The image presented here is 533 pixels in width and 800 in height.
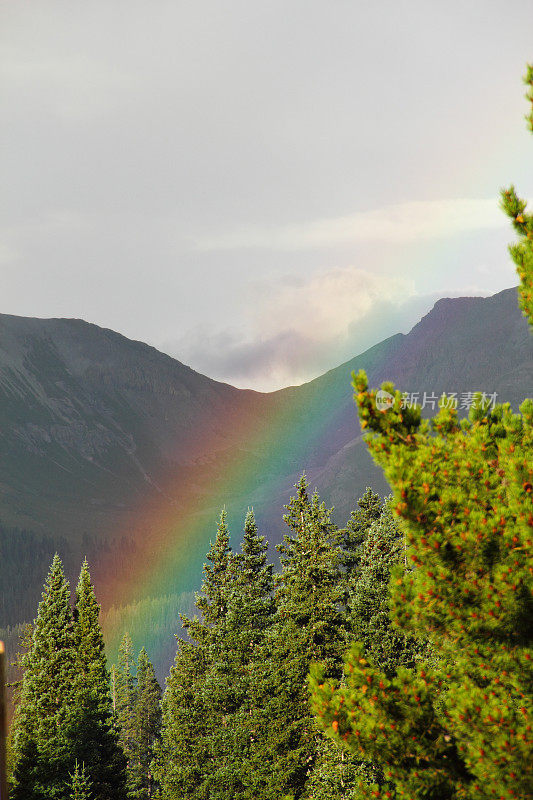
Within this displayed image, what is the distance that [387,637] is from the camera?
31.8m

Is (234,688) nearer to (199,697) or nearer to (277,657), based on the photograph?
(199,697)

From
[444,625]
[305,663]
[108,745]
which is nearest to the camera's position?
[444,625]

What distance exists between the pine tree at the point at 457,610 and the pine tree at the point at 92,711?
97.2 feet

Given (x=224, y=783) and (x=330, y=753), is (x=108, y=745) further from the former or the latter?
(x=330, y=753)

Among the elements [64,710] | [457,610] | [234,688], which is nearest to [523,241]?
[457,610]

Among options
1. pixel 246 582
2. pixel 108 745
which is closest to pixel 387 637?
pixel 246 582

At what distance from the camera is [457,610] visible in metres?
9.70

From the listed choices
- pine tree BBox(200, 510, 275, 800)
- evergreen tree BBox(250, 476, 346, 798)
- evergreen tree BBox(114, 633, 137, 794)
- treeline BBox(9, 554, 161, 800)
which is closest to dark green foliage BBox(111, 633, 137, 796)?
evergreen tree BBox(114, 633, 137, 794)

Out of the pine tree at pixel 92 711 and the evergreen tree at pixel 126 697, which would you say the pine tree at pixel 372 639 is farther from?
the evergreen tree at pixel 126 697

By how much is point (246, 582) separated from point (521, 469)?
1352 inches

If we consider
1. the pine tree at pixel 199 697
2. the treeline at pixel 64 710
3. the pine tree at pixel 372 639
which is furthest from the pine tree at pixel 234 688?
the treeline at pixel 64 710

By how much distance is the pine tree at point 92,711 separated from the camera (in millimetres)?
37094

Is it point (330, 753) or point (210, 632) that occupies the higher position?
point (210, 632)

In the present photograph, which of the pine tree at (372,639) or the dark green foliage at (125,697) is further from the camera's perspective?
the dark green foliage at (125,697)
